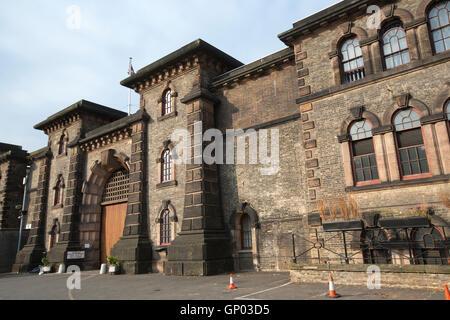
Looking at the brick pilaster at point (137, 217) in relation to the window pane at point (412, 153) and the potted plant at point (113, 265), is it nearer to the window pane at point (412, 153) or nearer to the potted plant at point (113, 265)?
the potted plant at point (113, 265)

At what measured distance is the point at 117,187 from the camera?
22.7m

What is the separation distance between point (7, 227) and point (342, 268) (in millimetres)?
29046

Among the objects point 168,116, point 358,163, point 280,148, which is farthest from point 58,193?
point 358,163

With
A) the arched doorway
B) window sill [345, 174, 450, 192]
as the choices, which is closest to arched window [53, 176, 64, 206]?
the arched doorway

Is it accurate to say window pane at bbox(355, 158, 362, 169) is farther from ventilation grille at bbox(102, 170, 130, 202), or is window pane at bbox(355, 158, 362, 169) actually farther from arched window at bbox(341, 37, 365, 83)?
ventilation grille at bbox(102, 170, 130, 202)

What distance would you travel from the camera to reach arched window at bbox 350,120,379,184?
11523mm

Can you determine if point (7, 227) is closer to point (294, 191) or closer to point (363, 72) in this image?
point (294, 191)

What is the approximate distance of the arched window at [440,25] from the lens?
428 inches

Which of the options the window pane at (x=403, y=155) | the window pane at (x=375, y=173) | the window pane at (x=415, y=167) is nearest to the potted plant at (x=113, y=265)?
the window pane at (x=375, y=173)

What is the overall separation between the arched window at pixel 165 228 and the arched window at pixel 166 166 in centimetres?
174

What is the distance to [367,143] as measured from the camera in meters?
11.8

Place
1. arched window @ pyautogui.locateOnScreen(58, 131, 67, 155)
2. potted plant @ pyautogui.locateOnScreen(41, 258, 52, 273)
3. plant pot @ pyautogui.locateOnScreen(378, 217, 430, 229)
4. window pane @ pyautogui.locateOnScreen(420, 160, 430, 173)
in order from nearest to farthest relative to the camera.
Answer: plant pot @ pyautogui.locateOnScreen(378, 217, 430, 229)
window pane @ pyautogui.locateOnScreen(420, 160, 430, 173)
potted plant @ pyautogui.locateOnScreen(41, 258, 52, 273)
arched window @ pyautogui.locateOnScreen(58, 131, 67, 155)

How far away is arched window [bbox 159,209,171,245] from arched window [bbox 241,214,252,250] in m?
3.91
